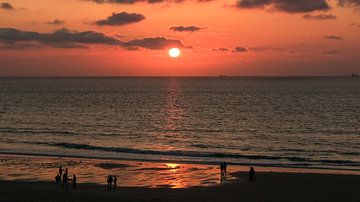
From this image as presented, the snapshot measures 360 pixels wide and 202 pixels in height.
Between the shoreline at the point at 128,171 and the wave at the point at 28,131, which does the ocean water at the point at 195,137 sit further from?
the shoreline at the point at 128,171

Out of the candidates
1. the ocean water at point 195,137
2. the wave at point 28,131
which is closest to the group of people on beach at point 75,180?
the ocean water at point 195,137

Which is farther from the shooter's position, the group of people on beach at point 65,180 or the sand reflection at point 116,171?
the sand reflection at point 116,171

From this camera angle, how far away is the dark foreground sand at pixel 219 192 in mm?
33906

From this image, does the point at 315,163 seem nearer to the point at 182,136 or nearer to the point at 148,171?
the point at 148,171

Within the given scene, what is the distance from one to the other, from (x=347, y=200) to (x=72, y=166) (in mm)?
25713

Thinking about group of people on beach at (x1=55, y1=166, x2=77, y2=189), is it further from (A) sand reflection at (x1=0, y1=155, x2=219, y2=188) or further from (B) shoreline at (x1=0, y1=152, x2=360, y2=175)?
(B) shoreline at (x1=0, y1=152, x2=360, y2=175)

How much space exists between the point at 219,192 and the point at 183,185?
3841 millimetres

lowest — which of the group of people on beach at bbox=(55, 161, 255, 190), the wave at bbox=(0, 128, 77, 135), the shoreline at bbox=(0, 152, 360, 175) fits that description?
the shoreline at bbox=(0, 152, 360, 175)

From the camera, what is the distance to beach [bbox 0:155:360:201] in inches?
1357

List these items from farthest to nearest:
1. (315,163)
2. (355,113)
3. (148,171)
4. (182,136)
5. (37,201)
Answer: (355,113)
(182,136)
(315,163)
(148,171)
(37,201)

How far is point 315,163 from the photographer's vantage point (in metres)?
53.4

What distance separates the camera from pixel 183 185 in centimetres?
3916

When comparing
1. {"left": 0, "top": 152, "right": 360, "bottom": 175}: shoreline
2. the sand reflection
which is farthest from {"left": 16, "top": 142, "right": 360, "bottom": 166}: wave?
the sand reflection

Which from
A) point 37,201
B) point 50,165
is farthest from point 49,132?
point 37,201
